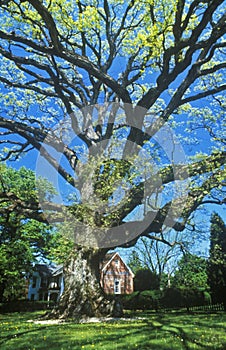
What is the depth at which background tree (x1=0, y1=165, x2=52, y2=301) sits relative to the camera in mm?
20697

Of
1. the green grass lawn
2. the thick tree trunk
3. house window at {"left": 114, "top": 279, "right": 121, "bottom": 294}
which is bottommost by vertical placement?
the green grass lawn

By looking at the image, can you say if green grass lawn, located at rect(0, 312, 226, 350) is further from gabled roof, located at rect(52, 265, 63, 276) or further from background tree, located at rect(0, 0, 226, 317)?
gabled roof, located at rect(52, 265, 63, 276)

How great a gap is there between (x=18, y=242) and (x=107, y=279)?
18.4 metres

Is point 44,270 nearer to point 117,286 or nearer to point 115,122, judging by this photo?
point 117,286

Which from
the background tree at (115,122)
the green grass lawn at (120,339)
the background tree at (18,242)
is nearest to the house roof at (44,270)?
the background tree at (18,242)

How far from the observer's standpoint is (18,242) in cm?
2283

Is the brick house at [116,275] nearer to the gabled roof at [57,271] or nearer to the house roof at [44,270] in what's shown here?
the gabled roof at [57,271]

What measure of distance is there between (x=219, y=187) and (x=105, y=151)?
4.86 metres

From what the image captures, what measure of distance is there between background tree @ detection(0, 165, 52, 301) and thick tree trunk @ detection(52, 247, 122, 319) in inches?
158

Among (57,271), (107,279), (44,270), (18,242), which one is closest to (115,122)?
(18,242)

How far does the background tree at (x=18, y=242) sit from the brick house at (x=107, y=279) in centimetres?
1137

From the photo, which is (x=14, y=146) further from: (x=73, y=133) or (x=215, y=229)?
(x=215, y=229)

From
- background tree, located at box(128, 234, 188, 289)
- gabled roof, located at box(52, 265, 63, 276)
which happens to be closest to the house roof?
gabled roof, located at box(52, 265, 63, 276)

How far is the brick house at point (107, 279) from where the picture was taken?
37406 millimetres
